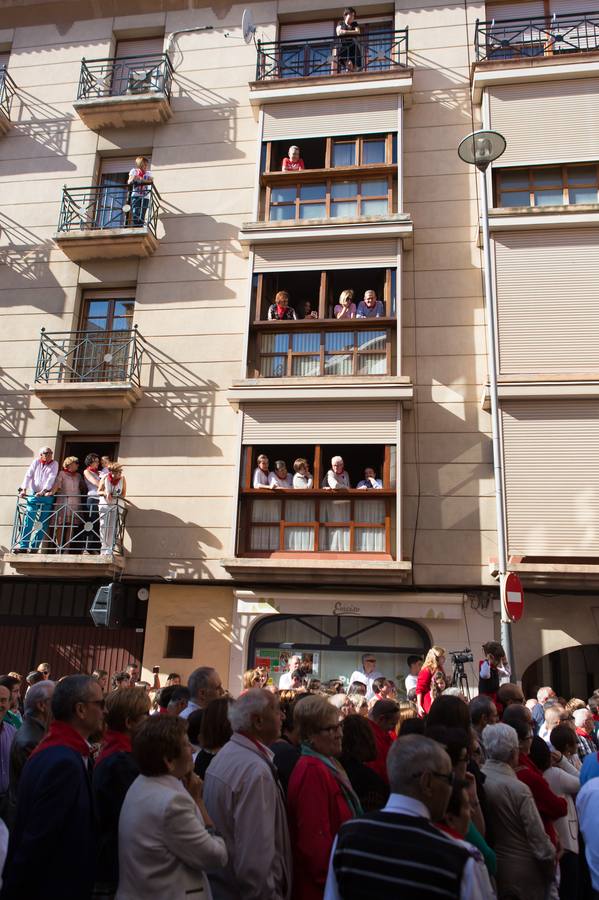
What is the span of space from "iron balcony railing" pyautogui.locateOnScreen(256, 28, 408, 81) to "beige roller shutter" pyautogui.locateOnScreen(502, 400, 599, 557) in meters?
8.71

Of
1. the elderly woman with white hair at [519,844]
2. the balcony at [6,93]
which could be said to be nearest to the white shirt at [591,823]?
the elderly woman with white hair at [519,844]

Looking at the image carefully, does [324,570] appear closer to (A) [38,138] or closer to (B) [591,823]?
(B) [591,823]

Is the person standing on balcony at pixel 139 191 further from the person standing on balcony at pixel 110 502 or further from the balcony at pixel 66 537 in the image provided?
the balcony at pixel 66 537

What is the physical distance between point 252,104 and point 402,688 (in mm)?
12970

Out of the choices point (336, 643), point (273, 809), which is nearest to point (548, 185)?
point (336, 643)

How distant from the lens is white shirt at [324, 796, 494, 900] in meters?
2.54

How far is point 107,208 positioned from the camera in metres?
16.6

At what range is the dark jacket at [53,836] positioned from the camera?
3387mm

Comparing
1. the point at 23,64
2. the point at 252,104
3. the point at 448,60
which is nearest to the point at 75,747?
the point at 252,104

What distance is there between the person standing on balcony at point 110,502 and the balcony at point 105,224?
505cm

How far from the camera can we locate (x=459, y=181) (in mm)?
15523

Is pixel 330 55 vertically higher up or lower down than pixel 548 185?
higher up

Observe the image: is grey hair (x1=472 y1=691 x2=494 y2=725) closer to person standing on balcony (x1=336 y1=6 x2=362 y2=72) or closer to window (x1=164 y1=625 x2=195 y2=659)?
window (x1=164 y1=625 x2=195 y2=659)

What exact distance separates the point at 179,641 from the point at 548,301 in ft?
32.3
